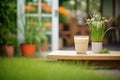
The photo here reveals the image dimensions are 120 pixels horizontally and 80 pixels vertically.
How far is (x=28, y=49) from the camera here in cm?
794

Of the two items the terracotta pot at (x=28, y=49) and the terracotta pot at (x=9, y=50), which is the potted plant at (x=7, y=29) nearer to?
the terracotta pot at (x=9, y=50)

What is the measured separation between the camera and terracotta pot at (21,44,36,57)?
312 inches

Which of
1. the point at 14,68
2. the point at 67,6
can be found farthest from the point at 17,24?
the point at 67,6

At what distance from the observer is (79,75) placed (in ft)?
11.4

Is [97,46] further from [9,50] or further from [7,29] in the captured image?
[7,29]

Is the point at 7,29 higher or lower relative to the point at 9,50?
higher

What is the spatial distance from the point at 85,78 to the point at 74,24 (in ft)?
28.3

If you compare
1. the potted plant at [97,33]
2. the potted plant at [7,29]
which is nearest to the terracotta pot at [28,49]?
the potted plant at [7,29]

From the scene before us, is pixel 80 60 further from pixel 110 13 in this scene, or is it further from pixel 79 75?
pixel 110 13

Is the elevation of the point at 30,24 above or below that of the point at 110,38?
above

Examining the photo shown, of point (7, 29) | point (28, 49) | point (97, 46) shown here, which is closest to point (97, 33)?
point (97, 46)

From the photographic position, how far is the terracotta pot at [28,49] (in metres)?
7.92

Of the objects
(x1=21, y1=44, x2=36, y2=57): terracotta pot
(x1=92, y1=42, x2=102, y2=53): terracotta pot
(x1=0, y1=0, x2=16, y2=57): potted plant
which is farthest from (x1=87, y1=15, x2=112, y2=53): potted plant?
(x1=0, y1=0, x2=16, y2=57): potted plant

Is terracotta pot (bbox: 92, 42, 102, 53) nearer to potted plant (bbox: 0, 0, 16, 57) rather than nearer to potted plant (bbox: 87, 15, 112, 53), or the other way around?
potted plant (bbox: 87, 15, 112, 53)
